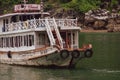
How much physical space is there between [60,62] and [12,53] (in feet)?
15.0

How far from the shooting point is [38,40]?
36.8 metres

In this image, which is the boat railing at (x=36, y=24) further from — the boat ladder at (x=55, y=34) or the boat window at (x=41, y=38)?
the boat window at (x=41, y=38)

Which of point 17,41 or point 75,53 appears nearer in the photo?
point 75,53

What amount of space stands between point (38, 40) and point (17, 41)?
2461 mm

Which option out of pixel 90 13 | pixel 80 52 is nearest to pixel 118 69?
pixel 80 52

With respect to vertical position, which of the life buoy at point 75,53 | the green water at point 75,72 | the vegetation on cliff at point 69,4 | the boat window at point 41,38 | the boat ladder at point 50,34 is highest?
the boat ladder at point 50,34

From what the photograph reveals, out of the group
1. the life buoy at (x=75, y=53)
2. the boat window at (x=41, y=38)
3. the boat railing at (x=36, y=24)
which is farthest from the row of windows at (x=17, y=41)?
the life buoy at (x=75, y=53)

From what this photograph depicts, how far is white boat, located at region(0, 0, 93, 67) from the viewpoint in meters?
35.4

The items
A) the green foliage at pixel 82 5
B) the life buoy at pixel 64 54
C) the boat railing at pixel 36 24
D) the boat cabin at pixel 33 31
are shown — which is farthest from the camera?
the green foliage at pixel 82 5

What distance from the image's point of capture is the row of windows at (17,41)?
122ft

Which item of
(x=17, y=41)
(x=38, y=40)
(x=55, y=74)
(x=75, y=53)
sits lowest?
(x=55, y=74)

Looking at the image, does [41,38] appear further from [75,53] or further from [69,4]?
[69,4]

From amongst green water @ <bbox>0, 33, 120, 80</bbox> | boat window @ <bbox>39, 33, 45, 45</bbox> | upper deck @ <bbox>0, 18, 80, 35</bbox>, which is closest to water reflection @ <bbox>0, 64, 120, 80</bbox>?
green water @ <bbox>0, 33, 120, 80</bbox>

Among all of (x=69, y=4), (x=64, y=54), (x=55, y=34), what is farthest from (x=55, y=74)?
(x=69, y=4)
